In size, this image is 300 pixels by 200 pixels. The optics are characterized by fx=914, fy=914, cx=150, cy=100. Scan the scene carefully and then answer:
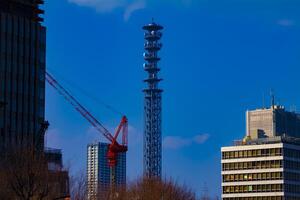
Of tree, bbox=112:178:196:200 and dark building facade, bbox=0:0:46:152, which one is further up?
dark building facade, bbox=0:0:46:152

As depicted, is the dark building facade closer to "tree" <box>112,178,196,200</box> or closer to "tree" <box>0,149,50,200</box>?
"tree" <box>112,178,196,200</box>

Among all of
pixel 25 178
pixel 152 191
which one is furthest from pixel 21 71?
pixel 25 178

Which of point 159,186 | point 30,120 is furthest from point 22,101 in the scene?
point 159,186

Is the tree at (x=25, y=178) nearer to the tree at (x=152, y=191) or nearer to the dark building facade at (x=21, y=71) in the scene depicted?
the tree at (x=152, y=191)

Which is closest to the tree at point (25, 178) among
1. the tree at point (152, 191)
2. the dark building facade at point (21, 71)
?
the tree at point (152, 191)

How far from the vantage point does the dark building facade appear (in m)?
166

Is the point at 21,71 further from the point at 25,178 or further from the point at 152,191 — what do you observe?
the point at 25,178

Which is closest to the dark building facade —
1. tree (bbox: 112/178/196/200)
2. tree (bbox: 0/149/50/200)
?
tree (bbox: 112/178/196/200)

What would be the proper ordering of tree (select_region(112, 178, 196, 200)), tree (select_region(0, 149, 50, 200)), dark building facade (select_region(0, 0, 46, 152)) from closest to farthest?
tree (select_region(0, 149, 50, 200)) < tree (select_region(112, 178, 196, 200)) < dark building facade (select_region(0, 0, 46, 152))

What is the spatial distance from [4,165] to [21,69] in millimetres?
68341

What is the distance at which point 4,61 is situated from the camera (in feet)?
552

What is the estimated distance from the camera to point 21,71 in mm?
171625

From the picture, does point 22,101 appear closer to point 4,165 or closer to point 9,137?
point 9,137

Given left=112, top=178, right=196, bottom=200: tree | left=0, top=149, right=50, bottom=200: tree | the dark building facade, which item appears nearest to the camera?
left=0, top=149, right=50, bottom=200: tree
